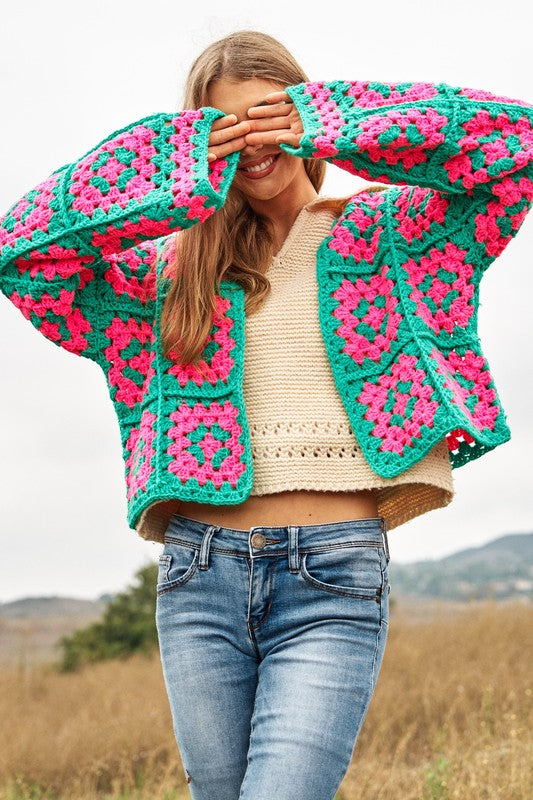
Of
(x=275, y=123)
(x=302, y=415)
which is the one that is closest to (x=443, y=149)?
(x=275, y=123)

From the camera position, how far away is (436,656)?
7.42 meters

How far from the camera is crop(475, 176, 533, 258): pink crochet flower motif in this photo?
2328 millimetres

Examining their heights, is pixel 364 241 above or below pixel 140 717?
above

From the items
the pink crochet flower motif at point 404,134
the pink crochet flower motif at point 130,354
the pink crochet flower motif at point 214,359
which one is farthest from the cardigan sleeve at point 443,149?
the pink crochet flower motif at point 130,354

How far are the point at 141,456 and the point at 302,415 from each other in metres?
0.45

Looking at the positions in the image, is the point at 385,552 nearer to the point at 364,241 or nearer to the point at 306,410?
the point at 306,410

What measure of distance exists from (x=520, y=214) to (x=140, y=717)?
4950 mm

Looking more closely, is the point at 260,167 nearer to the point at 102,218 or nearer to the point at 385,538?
the point at 102,218

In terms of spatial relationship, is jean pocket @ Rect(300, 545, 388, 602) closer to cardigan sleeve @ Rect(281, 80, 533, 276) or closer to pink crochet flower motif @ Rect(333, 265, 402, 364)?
pink crochet flower motif @ Rect(333, 265, 402, 364)

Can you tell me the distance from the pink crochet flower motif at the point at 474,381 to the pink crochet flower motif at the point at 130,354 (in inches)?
31.8

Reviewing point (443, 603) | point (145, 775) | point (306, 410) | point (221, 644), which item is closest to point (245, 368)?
point (306, 410)

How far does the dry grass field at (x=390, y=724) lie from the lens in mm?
4164

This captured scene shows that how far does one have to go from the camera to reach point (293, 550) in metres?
2.18

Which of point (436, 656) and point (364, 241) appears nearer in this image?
point (364, 241)
